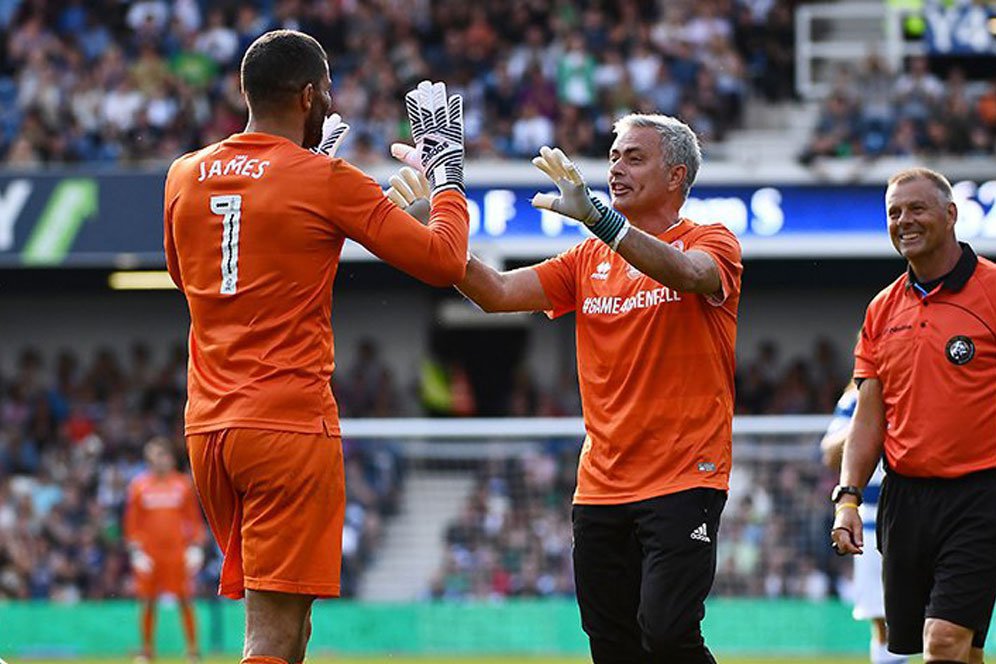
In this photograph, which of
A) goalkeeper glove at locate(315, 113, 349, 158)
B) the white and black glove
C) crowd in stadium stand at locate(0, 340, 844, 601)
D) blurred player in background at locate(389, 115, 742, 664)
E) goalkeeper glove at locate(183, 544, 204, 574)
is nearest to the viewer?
the white and black glove

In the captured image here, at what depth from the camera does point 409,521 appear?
778 inches

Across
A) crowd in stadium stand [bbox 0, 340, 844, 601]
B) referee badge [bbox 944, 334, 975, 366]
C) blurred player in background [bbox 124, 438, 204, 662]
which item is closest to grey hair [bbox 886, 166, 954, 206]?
referee badge [bbox 944, 334, 975, 366]

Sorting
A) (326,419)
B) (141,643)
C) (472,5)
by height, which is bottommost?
(141,643)

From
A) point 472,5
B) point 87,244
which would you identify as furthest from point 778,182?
point 87,244

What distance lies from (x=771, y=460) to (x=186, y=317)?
9913mm

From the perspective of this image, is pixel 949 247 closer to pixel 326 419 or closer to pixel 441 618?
pixel 326 419

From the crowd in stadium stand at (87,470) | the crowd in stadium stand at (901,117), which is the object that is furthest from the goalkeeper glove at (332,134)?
the crowd in stadium stand at (901,117)

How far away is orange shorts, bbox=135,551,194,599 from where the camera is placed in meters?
18.5

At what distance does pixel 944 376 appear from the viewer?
7.64m

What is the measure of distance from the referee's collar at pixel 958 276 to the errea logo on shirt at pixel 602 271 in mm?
1278

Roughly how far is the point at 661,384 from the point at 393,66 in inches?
686

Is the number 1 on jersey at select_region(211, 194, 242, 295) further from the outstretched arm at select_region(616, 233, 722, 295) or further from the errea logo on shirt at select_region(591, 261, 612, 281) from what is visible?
the errea logo on shirt at select_region(591, 261, 612, 281)

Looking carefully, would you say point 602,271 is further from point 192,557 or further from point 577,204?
point 192,557

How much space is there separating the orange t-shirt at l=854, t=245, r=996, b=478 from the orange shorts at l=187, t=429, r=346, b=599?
2.57 meters
